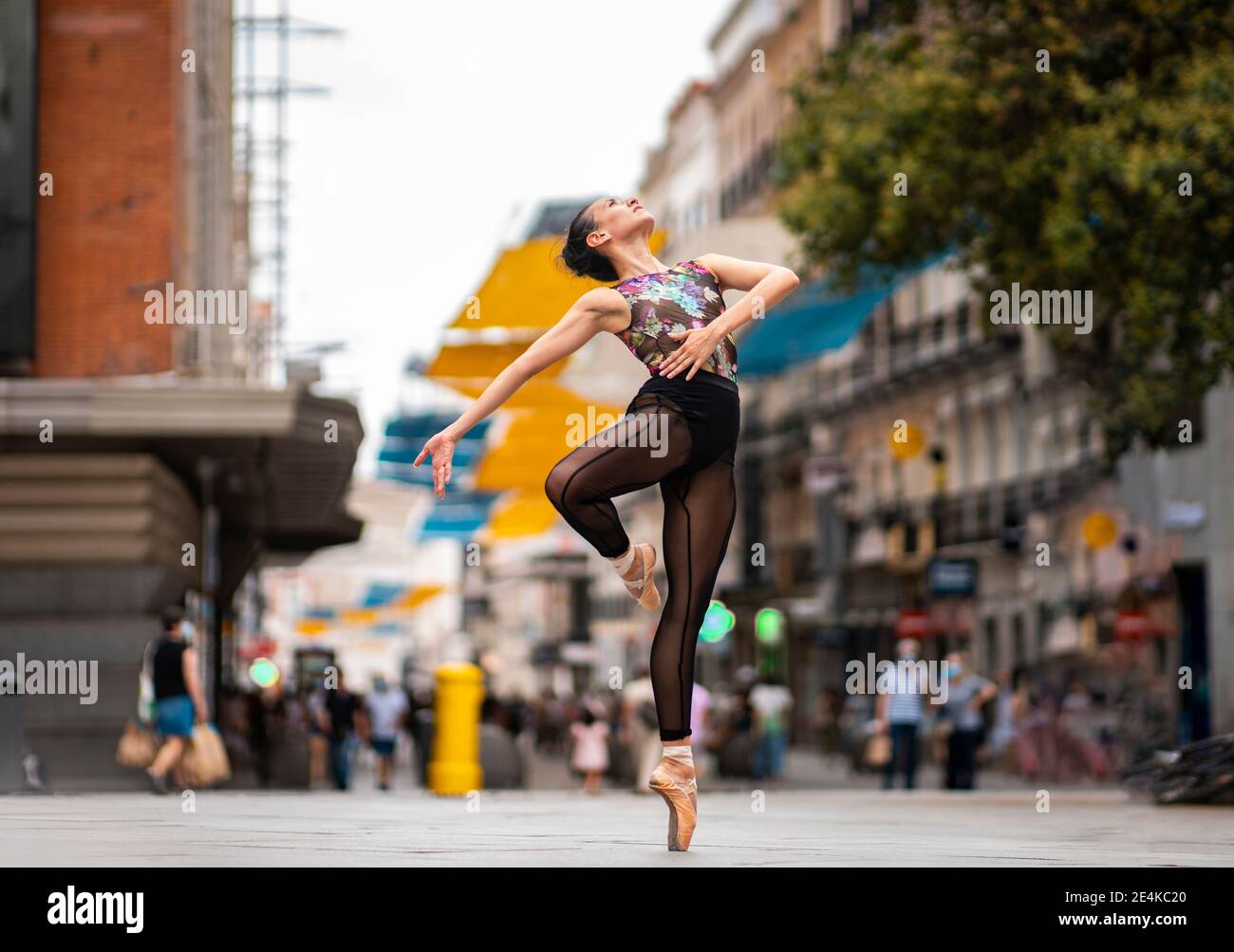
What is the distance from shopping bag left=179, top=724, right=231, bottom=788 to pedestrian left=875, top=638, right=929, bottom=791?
31.3ft

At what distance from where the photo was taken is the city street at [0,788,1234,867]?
233 inches

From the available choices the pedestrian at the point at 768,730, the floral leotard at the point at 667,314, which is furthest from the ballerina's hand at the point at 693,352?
the pedestrian at the point at 768,730

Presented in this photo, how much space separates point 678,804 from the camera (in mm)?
6793

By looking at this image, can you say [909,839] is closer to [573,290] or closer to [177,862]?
[177,862]

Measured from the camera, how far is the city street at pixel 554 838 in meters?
5.92

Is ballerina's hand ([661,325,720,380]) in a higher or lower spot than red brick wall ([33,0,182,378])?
lower

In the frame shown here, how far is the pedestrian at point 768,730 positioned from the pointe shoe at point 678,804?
24.2 meters

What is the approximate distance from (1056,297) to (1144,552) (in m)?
13.7

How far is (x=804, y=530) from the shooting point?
63.9m

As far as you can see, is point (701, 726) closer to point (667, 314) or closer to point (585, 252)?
point (585, 252)

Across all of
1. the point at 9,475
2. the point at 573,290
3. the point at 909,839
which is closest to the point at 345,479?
the point at 573,290

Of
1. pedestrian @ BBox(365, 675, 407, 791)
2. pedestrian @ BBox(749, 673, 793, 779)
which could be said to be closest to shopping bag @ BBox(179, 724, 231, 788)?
pedestrian @ BBox(365, 675, 407, 791)

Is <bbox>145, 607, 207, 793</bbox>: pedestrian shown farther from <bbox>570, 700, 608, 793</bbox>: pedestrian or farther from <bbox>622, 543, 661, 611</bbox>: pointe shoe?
<bbox>622, 543, 661, 611</bbox>: pointe shoe

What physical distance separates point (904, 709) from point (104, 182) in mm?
10196
